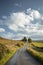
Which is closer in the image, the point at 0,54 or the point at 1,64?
the point at 1,64

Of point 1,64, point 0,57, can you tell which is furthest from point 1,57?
point 1,64

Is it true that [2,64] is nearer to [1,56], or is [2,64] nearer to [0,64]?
[0,64]

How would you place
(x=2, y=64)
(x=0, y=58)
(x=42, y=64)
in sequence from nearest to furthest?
(x=42, y=64) → (x=2, y=64) → (x=0, y=58)

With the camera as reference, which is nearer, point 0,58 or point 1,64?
point 1,64

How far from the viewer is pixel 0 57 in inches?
1261

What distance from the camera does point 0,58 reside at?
31.7 meters

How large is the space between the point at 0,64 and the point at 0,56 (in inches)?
271

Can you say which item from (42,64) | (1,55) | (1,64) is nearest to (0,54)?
(1,55)

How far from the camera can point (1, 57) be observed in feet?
106

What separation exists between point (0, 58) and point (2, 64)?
6.39 meters

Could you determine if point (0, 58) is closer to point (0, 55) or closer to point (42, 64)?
point (0, 55)

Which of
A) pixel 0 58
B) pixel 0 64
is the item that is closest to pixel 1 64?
pixel 0 64

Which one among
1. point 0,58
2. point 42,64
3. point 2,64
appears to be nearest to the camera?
point 42,64

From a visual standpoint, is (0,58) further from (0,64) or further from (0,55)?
(0,64)
